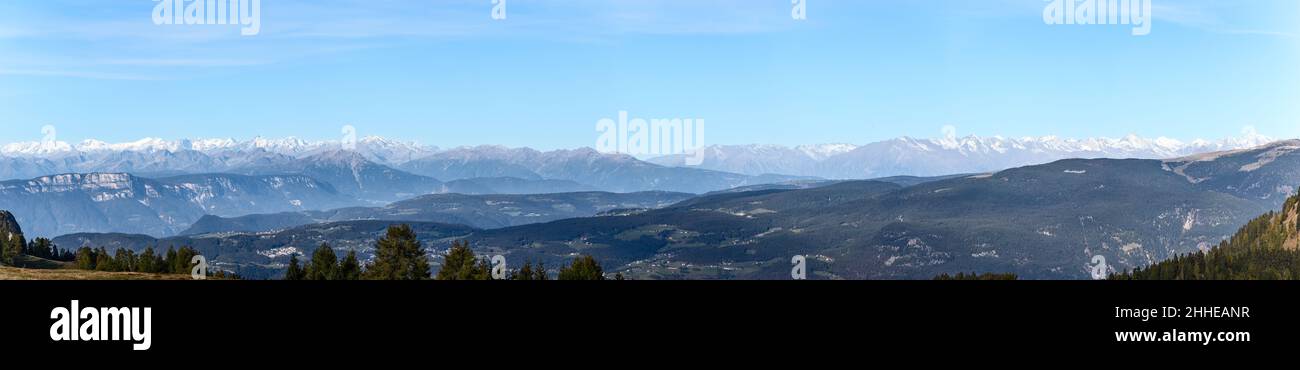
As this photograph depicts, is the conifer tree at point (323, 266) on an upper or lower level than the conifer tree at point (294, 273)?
upper

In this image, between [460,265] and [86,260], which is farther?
[86,260]

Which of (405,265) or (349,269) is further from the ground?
(405,265)

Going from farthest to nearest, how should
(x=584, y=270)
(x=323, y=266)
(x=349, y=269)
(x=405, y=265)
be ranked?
(x=323, y=266) → (x=349, y=269) → (x=405, y=265) → (x=584, y=270)

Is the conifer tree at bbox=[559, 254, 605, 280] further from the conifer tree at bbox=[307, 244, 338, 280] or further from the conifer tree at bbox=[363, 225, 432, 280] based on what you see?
the conifer tree at bbox=[307, 244, 338, 280]

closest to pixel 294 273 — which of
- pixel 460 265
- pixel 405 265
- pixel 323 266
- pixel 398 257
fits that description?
pixel 323 266

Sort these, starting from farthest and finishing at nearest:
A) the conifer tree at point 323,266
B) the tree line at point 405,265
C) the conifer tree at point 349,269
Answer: the conifer tree at point 323,266, the conifer tree at point 349,269, the tree line at point 405,265

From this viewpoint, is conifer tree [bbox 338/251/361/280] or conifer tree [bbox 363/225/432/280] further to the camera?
conifer tree [bbox 338/251/361/280]

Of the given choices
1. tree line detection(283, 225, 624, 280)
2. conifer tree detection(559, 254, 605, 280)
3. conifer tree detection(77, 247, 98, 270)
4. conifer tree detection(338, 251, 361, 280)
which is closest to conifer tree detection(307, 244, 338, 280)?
tree line detection(283, 225, 624, 280)

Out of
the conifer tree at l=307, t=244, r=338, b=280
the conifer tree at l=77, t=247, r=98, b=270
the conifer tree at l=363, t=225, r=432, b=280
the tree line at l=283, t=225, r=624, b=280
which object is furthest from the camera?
the conifer tree at l=77, t=247, r=98, b=270

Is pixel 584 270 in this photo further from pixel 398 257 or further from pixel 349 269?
pixel 349 269

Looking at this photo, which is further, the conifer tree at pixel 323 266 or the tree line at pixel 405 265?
the conifer tree at pixel 323 266

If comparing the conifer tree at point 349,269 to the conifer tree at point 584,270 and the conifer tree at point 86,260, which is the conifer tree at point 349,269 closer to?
the conifer tree at point 584,270

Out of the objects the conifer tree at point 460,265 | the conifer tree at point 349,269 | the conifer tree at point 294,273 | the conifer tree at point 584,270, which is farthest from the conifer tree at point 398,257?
the conifer tree at point 584,270
